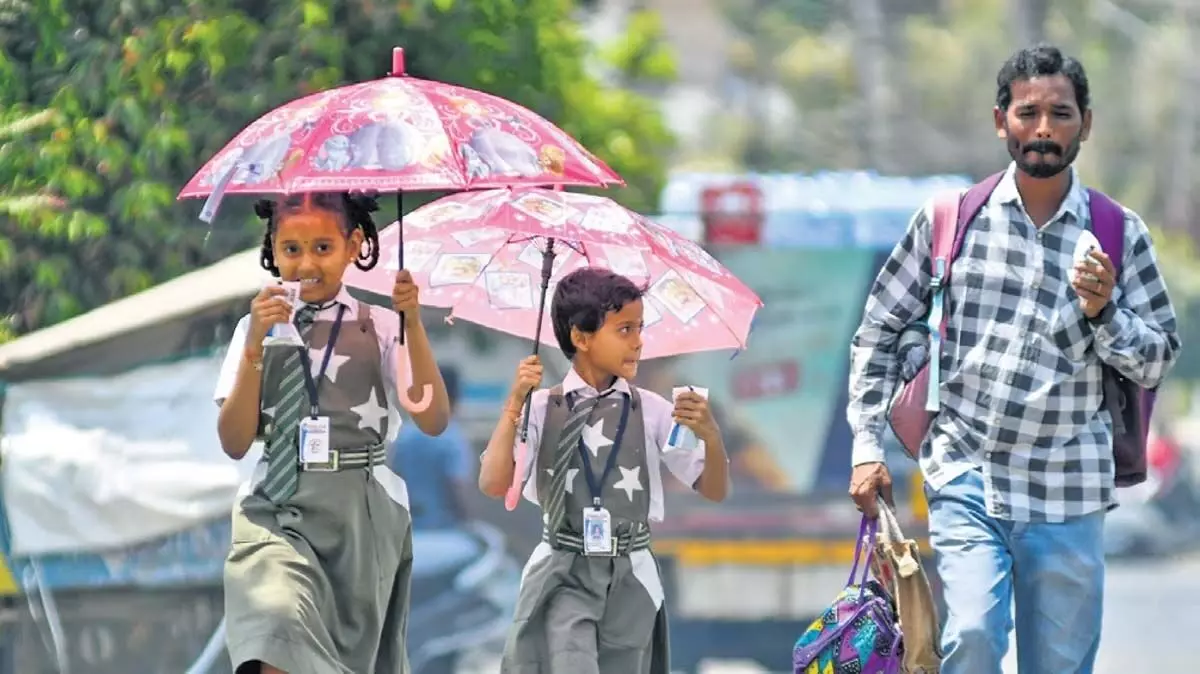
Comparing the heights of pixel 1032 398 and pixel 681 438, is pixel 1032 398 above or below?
above

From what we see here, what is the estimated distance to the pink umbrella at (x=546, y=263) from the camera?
18.7 feet

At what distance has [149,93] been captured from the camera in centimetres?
836

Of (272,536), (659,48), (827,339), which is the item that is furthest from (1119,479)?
(659,48)

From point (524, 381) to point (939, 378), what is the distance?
3.35 feet

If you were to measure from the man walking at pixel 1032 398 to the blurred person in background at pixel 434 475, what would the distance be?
5683mm

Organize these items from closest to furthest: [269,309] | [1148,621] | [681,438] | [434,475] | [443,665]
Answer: [269,309], [681,438], [443,665], [434,475], [1148,621]

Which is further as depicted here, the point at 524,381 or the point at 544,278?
the point at 544,278

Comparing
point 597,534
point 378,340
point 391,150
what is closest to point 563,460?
point 597,534

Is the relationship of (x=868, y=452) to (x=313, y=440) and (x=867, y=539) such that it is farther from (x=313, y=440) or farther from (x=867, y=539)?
(x=313, y=440)

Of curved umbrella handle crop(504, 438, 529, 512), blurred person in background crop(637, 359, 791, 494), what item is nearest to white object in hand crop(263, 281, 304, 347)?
curved umbrella handle crop(504, 438, 529, 512)

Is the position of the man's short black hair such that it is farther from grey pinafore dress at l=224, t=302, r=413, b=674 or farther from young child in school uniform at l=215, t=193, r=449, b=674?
grey pinafore dress at l=224, t=302, r=413, b=674

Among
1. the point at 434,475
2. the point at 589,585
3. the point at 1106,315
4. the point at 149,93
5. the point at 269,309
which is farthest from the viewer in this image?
the point at 434,475

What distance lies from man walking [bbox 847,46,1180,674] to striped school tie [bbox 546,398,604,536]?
0.69 m

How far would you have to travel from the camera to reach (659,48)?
1402 cm
